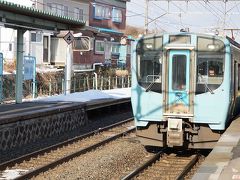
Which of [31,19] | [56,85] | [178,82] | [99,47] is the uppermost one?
[99,47]

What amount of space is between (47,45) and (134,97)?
2340 cm

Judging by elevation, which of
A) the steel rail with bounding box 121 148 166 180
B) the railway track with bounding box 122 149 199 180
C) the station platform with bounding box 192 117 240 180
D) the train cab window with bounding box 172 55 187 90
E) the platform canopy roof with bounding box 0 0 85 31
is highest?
the platform canopy roof with bounding box 0 0 85 31

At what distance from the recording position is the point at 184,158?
1127 centimetres


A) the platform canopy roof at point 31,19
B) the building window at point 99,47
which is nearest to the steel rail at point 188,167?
the platform canopy roof at point 31,19

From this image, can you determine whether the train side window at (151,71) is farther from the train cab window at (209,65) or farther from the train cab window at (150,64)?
the train cab window at (209,65)

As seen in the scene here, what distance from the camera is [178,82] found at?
34.8 ft

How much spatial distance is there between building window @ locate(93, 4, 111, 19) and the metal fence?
34.8 ft

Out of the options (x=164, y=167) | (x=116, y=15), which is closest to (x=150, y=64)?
(x=164, y=167)

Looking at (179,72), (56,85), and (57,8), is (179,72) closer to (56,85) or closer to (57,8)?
(56,85)

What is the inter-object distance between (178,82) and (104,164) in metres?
2.35

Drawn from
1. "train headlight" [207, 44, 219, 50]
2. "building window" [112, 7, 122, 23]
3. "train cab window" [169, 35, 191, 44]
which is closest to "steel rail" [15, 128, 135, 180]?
"train cab window" [169, 35, 191, 44]

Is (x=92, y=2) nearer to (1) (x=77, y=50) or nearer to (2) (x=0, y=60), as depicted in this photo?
(1) (x=77, y=50)

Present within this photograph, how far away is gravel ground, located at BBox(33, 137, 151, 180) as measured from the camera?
9.17 meters

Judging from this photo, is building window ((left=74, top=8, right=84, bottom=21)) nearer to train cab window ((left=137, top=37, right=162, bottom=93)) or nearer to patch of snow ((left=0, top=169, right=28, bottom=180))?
train cab window ((left=137, top=37, right=162, bottom=93))
